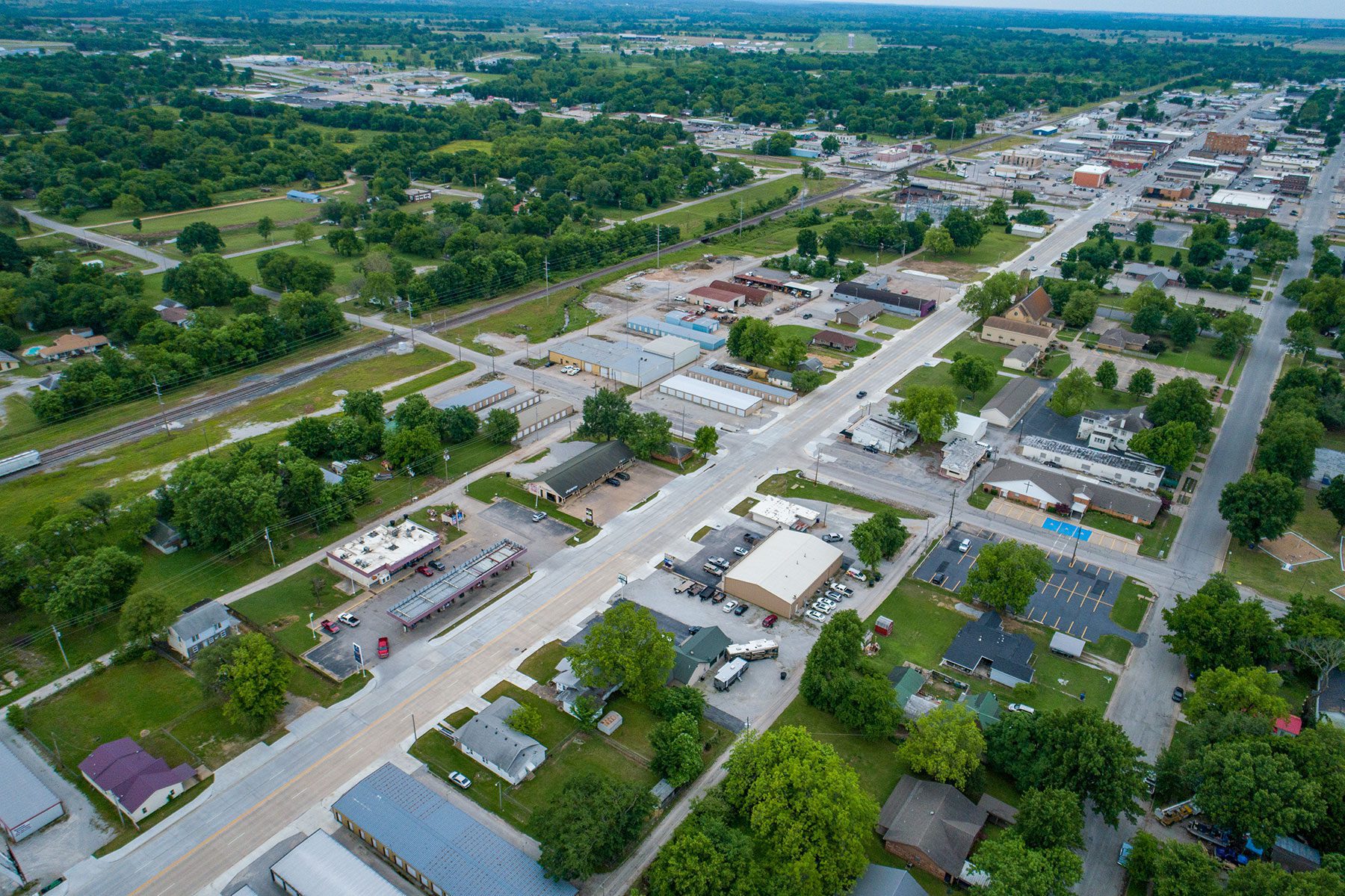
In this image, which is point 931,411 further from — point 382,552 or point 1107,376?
point 382,552

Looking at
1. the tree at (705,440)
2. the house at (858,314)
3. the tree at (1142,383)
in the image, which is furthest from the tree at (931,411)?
the house at (858,314)

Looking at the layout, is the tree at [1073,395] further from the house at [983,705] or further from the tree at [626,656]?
the tree at [626,656]

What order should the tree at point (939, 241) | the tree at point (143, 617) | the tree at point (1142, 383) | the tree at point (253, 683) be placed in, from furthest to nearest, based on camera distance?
1. the tree at point (939, 241)
2. the tree at point (1142, 383)
3. the tree at point (143, 617)
4. the tree at point (253, 683)

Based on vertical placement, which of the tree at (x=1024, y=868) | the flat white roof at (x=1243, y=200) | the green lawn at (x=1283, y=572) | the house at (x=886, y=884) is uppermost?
the flat white roof at (x=1243, y=200)

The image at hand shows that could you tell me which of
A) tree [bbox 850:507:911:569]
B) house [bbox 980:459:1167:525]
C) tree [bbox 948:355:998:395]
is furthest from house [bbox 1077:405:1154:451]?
tree [bbox 850:507:911:569]

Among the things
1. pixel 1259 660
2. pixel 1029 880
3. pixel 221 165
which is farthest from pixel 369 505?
pixel 221 165

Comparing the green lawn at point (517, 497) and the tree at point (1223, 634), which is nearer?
the tree at point (1223, 634)

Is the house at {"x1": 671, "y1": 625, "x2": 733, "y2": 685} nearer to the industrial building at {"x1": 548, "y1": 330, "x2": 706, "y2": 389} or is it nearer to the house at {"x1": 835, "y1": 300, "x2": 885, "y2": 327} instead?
the industrial building at {"x1": 548, "y1": 330, "x2": 706, "y2": 389}
